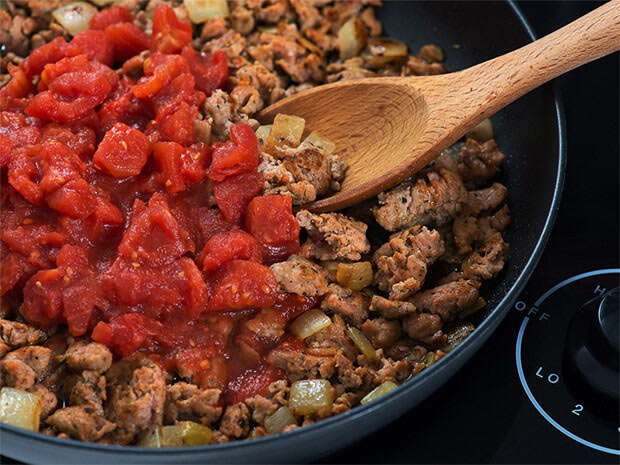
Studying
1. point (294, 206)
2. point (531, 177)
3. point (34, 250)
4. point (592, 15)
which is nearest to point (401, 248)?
point (294, 206)

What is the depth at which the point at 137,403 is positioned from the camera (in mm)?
2508

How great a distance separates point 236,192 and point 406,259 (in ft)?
2.53

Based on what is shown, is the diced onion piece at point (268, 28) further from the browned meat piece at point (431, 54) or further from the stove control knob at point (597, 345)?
the stove control knob at point (597, 345)

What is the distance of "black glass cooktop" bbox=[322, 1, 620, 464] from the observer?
256 centimetres

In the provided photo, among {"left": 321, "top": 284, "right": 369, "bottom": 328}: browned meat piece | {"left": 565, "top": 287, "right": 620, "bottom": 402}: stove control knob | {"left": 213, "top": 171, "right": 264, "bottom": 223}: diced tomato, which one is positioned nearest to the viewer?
{"left": 565, "top": 287, "right": 620, "bottom": 402}: stove control knob

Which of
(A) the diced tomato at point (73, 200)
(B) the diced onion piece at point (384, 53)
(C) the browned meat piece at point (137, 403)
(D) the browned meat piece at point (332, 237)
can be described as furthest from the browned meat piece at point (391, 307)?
(B) the diced onion piece at point (384, 53)

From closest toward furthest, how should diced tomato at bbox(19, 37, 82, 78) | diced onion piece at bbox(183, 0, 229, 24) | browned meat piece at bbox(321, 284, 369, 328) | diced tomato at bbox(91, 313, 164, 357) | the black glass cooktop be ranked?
the black glass cooktop, diced tomato at bbox(91, 313, 164, 357), browned meat piece at bbox(321, 284, 369, 328), diced tomato at bbox(19, 37, 82, 78), diced onion piece at bbox(183, 0, 229, 24)

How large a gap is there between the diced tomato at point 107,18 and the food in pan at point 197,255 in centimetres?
14

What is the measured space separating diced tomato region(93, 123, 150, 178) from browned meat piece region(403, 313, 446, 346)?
1314 millimetres

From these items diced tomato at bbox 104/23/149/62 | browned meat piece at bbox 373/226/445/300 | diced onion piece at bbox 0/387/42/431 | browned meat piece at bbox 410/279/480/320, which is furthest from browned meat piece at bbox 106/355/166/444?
diced tomato at bbox 104/23/149/62

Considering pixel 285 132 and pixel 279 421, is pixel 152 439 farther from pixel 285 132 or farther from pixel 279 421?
pixel 285 132

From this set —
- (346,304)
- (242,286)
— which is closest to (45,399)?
(242,286)

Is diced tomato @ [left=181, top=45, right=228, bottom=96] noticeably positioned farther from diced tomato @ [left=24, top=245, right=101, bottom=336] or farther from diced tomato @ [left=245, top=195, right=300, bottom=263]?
diced tomato @ [left=24, top=245, right=101, bottom=336]

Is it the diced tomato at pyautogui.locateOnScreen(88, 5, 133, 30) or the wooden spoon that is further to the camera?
the diced tomato at pyautogui.locateOnScreen(88, 5, 133, 30)
